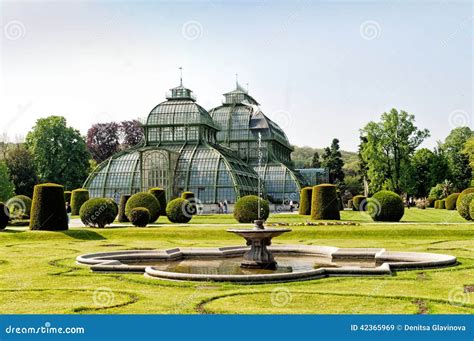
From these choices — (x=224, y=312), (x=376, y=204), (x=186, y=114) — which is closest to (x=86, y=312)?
(x=224, y=312)

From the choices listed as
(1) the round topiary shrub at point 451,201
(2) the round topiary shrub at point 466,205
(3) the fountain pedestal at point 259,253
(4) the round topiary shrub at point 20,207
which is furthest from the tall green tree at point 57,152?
(3) the fountain pedestal at point 259,253

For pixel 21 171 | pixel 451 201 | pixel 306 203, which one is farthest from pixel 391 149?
pixel 21 171

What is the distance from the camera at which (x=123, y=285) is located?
1394 cm

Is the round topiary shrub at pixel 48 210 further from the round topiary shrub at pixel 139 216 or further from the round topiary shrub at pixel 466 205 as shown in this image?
the round topiary shrub at pixel 466 205

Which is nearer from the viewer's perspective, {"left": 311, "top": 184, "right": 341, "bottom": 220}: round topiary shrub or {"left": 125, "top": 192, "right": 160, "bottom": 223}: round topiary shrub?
{"left": 311, "top": 184, "right": 341, "bottom": 220}: round topiary shrub

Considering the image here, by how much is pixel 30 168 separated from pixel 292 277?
5947cm

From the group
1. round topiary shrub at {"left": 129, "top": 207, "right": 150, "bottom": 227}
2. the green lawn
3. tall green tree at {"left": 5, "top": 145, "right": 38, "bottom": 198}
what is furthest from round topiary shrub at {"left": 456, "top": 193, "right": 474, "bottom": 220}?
tall green tree at {"left": 5, "top": 145, "right": 38, "bottom": 198}

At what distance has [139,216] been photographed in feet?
114

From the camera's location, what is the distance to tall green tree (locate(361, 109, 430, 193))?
6394 centimetres

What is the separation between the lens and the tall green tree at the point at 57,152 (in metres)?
67.9

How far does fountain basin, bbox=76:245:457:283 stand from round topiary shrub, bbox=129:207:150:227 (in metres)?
14.2

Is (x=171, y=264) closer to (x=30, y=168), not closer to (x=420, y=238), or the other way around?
(x=420, y=238)

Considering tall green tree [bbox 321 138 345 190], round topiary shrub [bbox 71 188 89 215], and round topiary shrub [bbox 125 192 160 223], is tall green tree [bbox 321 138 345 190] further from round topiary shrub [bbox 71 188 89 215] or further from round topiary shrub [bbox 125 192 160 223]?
round topiary shrub [bbox 125 192 160 223]

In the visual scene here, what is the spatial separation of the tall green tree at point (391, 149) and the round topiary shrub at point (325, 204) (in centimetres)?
2725
